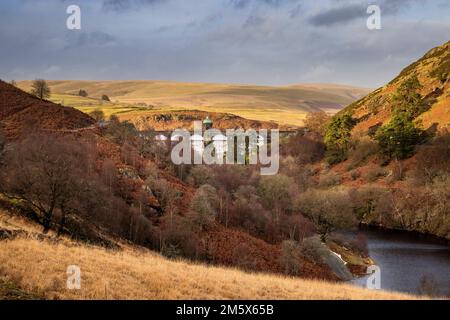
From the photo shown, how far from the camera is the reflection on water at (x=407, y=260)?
48969 millimetres

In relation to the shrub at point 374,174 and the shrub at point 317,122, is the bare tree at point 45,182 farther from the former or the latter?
the shrub at point 317,122

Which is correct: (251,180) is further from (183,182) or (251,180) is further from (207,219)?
(207,219)

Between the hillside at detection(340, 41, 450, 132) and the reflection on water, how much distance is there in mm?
41155

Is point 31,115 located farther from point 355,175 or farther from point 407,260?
point 355,175

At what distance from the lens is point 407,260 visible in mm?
59781

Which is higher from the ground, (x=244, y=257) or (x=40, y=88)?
(x=40, y=88)

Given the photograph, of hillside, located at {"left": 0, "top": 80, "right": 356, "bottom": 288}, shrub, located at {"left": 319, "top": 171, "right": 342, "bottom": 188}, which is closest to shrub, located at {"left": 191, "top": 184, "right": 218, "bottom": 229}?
hillside, located at {"left": 0, "top": 80, "right": 356, "bottom": 288}

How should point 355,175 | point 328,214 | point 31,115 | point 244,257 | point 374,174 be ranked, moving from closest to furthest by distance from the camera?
1. point 244,257
2. point 31,115
3. point 328,214
4. point 374,174
5. point 355,175

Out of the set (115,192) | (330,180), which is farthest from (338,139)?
(115,192)

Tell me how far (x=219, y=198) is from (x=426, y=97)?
78742 millimetres

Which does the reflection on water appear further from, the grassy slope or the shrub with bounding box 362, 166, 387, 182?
the grassy slope

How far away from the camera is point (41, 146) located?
35.5 meters

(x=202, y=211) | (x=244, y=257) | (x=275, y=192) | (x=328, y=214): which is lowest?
(x=244, y=257)
